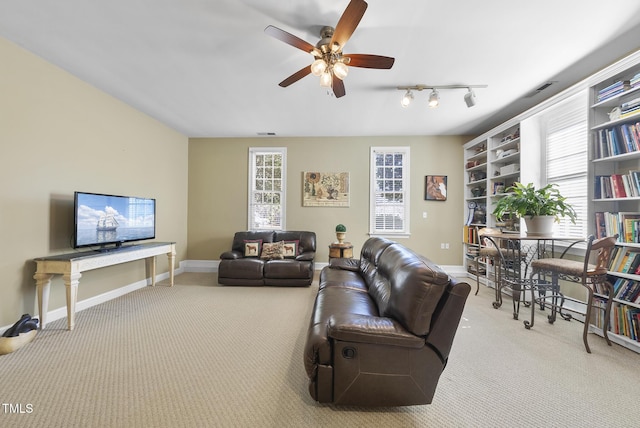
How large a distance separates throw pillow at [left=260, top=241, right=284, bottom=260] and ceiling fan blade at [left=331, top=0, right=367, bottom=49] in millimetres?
3300

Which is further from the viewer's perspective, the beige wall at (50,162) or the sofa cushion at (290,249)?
the sofa cushion at (290,249)

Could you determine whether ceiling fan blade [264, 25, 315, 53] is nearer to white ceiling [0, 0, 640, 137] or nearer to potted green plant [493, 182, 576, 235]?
white ceiling [0, 0, 640, 137]

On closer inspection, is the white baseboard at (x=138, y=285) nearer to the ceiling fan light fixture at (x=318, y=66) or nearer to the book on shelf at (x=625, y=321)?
the book on shelf at (x=625, y=321)

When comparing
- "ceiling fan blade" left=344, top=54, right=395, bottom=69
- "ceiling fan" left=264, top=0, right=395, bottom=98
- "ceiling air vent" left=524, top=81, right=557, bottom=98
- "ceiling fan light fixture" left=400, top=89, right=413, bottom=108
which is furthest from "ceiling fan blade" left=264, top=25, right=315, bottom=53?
"ceiling air vent" left=524, top=81, right=557, bottom=98

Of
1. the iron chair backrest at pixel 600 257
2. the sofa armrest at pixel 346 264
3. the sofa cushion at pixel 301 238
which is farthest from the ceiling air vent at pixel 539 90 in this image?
the sofa cushion at pixel 301 238

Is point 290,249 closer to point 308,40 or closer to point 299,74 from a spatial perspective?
point 299,74

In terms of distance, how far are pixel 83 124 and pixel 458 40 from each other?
419 cm

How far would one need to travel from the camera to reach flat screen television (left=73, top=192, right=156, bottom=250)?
2.69m

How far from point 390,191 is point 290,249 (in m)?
2.32

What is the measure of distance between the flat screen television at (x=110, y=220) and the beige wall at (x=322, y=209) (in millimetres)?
1429

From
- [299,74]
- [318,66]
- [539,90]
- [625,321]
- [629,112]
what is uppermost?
[539,90]

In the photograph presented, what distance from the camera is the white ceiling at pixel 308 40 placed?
1915 mm

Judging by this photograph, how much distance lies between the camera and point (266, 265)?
405 cm

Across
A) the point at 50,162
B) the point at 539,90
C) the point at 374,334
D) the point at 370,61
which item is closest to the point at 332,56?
the point at 370,61
